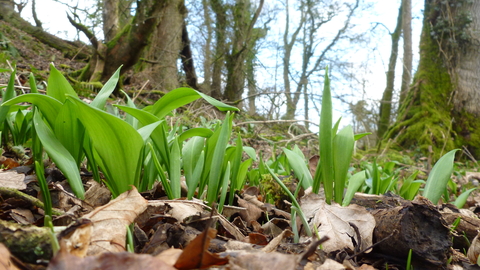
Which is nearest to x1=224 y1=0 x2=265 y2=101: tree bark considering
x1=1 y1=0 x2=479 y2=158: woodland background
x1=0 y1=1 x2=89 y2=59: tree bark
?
x1=1 y1=0 x2=479 y2=158: woodland background

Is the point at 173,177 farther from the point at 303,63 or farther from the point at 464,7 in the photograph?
the point at 303,63

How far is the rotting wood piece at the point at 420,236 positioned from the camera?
97cm

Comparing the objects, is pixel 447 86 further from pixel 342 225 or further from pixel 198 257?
pixel 198 257

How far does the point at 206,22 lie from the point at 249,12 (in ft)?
4.86

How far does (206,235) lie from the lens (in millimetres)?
623

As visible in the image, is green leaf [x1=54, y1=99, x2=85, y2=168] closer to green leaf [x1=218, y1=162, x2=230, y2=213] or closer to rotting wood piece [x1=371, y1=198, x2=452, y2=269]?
green leaf [x1=218, y1=162, x2=230, y2=213]

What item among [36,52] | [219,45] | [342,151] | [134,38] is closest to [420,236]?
[342,151]

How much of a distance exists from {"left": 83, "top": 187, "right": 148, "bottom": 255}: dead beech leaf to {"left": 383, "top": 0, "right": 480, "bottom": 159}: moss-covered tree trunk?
22.1 ft

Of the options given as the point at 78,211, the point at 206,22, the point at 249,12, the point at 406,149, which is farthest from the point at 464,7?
the point at 78,211

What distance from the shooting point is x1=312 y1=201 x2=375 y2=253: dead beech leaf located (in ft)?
3.49

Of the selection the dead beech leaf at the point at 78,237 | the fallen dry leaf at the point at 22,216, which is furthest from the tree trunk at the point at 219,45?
the dead beech leaf at the point at 78,237

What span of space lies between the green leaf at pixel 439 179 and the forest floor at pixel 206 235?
1.17ft

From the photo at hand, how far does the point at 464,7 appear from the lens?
7.09 meters

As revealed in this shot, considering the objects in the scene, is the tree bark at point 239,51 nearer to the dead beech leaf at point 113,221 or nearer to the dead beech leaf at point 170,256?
the dead beech leaf at point 113,221
